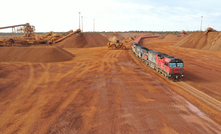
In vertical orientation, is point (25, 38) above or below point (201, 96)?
above

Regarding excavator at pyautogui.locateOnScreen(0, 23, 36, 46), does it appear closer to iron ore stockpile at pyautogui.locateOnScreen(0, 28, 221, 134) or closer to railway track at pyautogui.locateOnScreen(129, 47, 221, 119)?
iron ore stockpile at pyautogui.locateOnScreen(0, 28, 221, 134)

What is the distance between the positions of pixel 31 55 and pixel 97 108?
23.8 meters

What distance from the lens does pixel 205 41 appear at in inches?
1901

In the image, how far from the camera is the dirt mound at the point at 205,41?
4313cm

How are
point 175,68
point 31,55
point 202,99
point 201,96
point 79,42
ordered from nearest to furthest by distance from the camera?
point 202,99 < point 201,96 < point 175,68 < point 31,55 < point 79,42

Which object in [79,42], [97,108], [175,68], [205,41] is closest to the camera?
[97,108]

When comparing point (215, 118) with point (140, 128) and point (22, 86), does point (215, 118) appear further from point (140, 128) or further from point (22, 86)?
point (22, 86)

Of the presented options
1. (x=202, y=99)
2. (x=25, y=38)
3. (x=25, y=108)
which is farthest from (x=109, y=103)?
(x=25, y=38)

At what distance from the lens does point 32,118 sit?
9.74 meters

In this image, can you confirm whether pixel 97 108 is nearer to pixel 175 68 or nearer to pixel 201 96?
pixel 201 96

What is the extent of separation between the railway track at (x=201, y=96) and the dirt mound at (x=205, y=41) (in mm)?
32899

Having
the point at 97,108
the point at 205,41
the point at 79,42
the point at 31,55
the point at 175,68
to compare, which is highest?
the point at 79,42

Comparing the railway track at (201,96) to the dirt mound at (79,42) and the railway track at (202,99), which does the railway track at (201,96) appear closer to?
the railway track at (202,99)

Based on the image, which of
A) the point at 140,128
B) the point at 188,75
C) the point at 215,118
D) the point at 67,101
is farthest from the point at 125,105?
the point at 188,75
